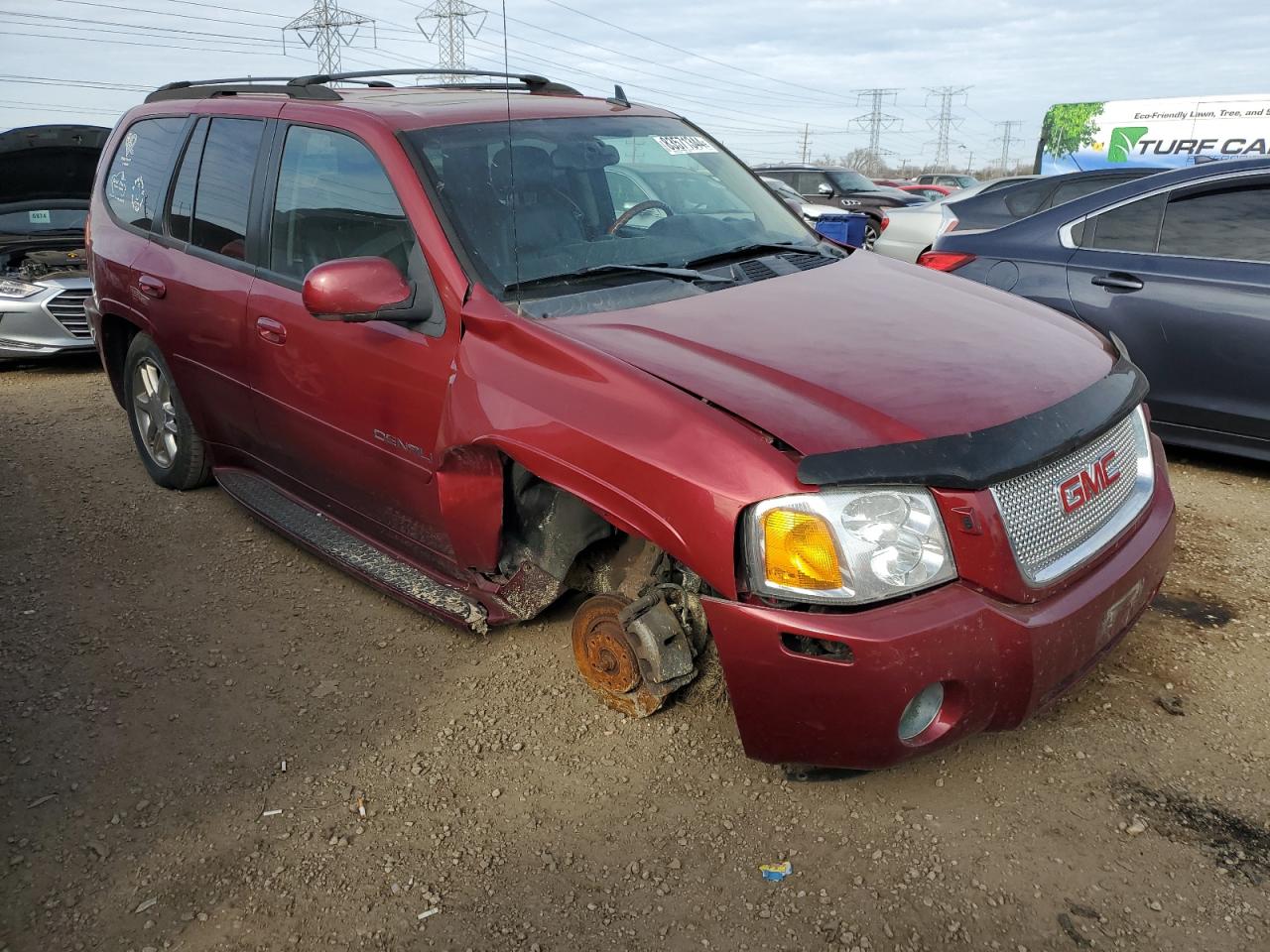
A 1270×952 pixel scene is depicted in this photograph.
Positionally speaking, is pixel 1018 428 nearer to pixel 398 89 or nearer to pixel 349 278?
pixel 349 278

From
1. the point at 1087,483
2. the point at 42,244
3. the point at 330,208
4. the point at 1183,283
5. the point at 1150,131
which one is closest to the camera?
the point at 1087,483

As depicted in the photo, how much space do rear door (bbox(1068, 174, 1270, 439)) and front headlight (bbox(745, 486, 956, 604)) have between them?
10.3ft

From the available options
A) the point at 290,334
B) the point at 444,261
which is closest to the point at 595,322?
the point at 444,261

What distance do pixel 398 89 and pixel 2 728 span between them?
8.78 ft

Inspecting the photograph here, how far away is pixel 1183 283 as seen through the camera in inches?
183

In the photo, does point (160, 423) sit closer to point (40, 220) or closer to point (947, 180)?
point (40, 220)

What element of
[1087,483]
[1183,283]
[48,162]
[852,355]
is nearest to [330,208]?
[852,355]

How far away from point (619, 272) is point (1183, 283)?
124 inches

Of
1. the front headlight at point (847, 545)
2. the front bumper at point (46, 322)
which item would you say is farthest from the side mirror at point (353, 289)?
the front bumper at point (46, 322)

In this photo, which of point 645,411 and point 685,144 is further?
point 685,144

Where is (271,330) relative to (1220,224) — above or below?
below

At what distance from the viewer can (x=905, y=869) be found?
2283 mm

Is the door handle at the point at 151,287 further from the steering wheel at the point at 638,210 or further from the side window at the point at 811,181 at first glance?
the side window at the point at 811,181

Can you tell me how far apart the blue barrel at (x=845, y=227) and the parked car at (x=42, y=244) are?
5.86 metres
